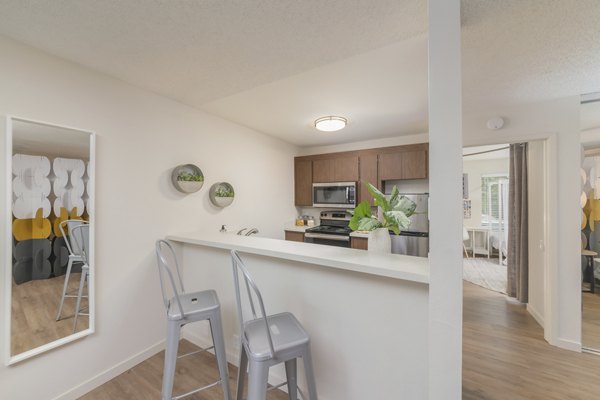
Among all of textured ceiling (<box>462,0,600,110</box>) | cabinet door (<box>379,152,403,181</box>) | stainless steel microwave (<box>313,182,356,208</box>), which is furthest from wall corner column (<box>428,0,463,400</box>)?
stainless steel microwave (<box>313,182,356,208</box>)

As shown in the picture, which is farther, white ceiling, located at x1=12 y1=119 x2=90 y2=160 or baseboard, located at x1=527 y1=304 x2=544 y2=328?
baseboard, located at x1=527 y1=304 x2=544 y2=328

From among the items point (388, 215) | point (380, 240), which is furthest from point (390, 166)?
point (388, 215)

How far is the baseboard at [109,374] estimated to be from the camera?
5.48ft

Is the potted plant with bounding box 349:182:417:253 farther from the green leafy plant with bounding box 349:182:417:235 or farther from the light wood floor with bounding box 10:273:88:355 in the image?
the light wood floor with bounding box 10:273:88:355

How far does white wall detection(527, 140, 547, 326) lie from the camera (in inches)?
105

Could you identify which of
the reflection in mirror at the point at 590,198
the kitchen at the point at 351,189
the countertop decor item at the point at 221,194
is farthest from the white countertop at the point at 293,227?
the reflection in mirror at the point at 590,198

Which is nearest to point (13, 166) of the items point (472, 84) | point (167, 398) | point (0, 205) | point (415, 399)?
point (0, 205)

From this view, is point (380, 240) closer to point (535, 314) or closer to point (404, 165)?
point (404, 165)

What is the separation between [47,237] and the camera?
5.24ft

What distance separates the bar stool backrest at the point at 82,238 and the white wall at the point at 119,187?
0.24ft

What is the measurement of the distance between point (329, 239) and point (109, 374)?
280cm

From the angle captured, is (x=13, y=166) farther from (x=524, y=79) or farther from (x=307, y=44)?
(x=524, y=79)

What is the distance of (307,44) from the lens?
1.50m

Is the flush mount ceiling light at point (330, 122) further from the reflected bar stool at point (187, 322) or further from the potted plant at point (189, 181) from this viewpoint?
the reflected bar stool at point (187, 322)
